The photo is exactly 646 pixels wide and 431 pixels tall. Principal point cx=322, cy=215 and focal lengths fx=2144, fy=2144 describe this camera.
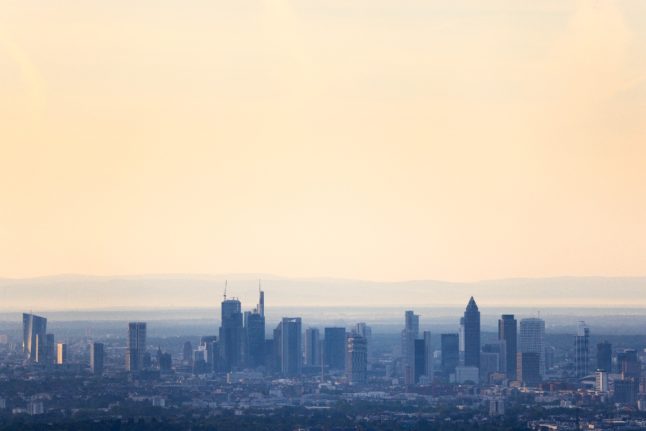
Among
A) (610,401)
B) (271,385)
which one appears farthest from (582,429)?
(271,385)

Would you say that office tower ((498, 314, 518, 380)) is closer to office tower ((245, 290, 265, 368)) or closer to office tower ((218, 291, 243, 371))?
office tower ((245, 290, 265, 368))

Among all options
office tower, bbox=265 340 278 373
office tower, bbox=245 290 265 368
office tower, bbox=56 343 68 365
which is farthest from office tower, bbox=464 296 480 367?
office tower, bbox=56 343 68 365

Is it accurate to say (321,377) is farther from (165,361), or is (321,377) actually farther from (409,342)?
(409,342)

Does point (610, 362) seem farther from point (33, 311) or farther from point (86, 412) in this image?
point (86, 412)

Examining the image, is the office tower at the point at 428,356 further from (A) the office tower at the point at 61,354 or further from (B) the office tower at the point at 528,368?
(A) the office tower at the point at 61,354

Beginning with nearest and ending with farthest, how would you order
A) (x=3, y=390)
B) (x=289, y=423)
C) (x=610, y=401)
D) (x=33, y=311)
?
(x=289, y=423)
(x=3, y=390)
(x=610, y=401)
(x=33, y=311)

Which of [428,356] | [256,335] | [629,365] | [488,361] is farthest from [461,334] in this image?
[629,365]
